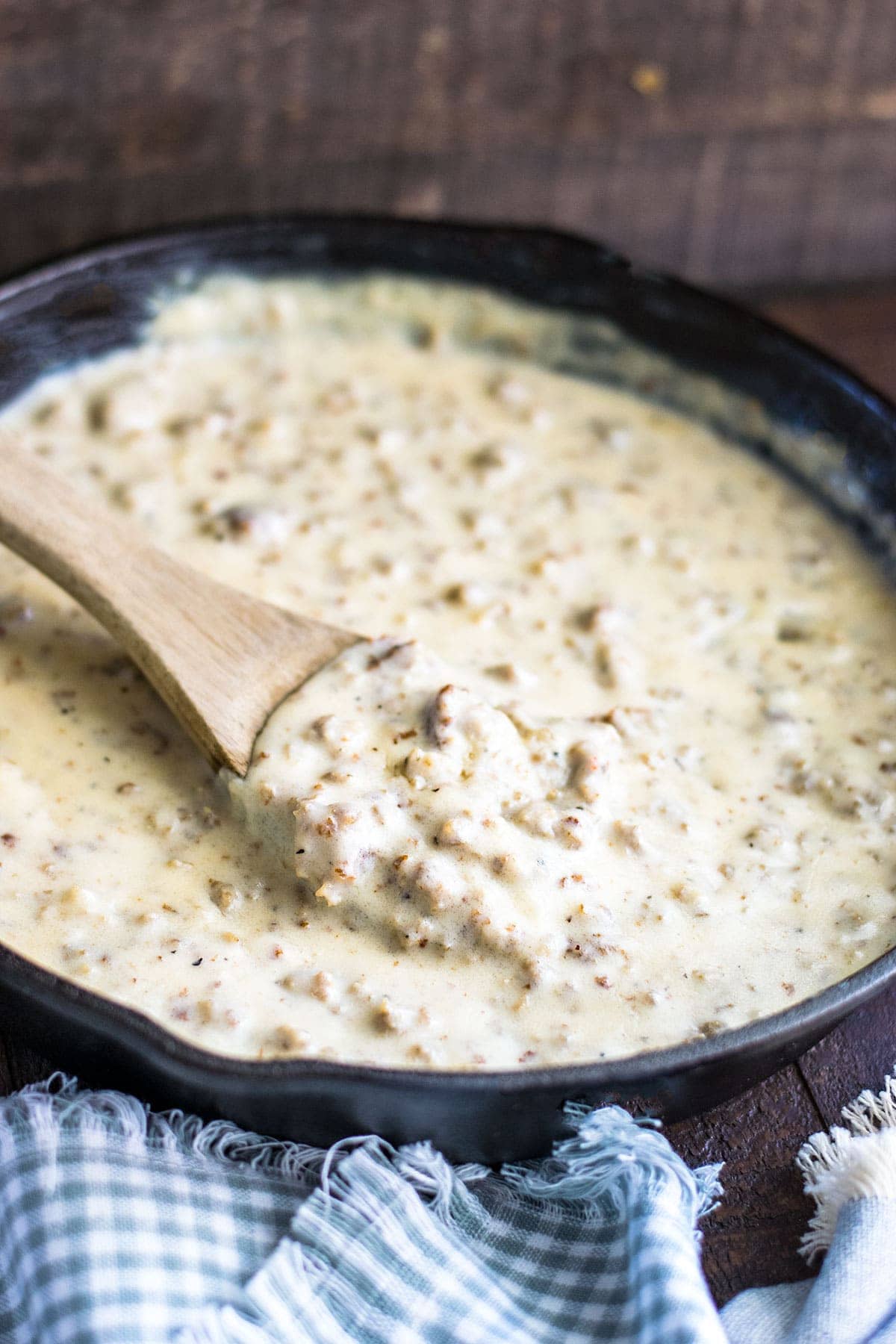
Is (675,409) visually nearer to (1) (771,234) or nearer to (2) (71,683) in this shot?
(1) (771,234)

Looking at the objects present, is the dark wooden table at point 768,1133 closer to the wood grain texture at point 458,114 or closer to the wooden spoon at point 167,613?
the wooden spoon at point 167,613

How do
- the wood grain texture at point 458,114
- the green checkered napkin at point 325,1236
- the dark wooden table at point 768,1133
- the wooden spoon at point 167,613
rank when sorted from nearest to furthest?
the green checkered napkin at point 325,1236, the dark wooden table at point 768,1133, the wooden spoon at point 167,613, the wood grain texture at point 458,114

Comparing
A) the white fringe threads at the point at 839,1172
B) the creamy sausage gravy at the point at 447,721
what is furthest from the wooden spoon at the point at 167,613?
the white fringe threads at the point at 839,1172

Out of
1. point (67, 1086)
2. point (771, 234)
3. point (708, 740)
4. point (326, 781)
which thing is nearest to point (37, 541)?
point (326, 781)

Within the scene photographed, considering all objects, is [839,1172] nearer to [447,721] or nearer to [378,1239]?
[378,1239]

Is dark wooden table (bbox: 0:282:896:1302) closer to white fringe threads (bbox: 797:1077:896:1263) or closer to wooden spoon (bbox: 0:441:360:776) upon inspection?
white fringe threads (bbox: 797:1077:896:1263)

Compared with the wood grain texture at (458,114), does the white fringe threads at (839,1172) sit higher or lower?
lower

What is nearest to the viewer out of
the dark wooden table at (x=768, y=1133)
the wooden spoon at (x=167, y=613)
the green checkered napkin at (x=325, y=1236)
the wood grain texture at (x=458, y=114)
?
the green checkered napkin at (x=325, y=1236)
